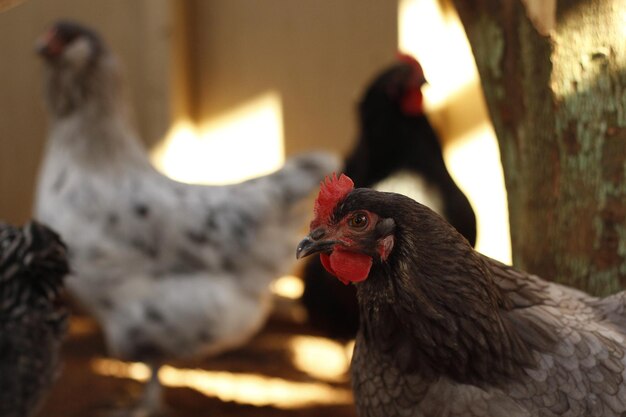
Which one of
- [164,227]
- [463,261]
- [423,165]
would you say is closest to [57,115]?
[164,227]

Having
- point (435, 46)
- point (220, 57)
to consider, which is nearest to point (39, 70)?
A: point (220, 57)

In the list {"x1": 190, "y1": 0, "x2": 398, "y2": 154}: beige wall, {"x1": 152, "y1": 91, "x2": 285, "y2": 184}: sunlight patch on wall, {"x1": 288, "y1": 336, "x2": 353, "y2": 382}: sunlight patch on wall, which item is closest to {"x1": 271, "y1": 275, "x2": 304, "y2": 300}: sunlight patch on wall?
{"x1": 288, "y1": 336, "x2": 353, "y2": 382}: sunlight patch on wall

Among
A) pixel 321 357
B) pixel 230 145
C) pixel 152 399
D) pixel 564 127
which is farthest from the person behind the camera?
pixel 230 145

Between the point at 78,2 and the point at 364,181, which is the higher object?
the point at 78,2

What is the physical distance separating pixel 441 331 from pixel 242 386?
235cm

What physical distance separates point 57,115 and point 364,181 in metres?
1.46

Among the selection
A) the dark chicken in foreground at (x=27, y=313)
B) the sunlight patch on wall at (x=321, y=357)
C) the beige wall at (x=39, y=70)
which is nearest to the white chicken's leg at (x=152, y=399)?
the sunlight patch on wall at (x=321, y=357)

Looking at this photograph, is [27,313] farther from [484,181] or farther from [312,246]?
[484,181]

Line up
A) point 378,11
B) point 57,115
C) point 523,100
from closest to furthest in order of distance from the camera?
point 523,100 → point 57,115 → point 378,11

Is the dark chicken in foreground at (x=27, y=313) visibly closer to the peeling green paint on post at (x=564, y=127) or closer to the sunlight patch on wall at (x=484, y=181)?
the peeling green paint on post at (x=564, y=127)

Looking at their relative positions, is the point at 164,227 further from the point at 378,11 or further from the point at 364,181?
the point at 378,11

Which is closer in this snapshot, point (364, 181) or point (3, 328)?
point (3, 328)

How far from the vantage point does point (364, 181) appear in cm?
322

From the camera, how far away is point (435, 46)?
12.1ft
